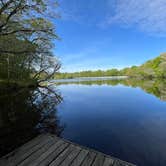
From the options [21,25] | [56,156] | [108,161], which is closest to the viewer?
[108,161]

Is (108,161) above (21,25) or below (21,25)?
below

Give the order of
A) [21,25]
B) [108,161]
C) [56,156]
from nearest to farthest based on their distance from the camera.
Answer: [108,161], [56,156], [21,25]

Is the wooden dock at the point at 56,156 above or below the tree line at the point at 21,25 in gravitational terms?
below

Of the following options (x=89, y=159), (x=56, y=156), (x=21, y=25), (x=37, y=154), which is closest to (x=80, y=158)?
(x=89, y=159)

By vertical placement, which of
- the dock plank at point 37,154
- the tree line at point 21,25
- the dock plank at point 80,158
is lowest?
the dock plank at point 37,154

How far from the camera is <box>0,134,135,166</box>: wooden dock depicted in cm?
258

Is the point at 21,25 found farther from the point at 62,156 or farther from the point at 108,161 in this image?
the point at 108,161

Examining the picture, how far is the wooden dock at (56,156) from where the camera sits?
2.58 meters

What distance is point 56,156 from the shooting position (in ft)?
9.16

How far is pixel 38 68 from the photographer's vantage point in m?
17.5

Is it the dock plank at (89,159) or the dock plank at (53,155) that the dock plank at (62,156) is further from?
the dock plank at (89,159)

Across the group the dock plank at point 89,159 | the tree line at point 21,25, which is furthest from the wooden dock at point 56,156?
the tree line at point 21,25

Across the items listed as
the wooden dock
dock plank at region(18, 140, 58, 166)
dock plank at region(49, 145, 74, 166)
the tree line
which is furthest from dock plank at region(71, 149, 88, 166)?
the tree line

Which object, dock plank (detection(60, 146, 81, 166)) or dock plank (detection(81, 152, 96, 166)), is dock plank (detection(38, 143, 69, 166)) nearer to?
dock plank (detection(60, 146, 81, 166))
